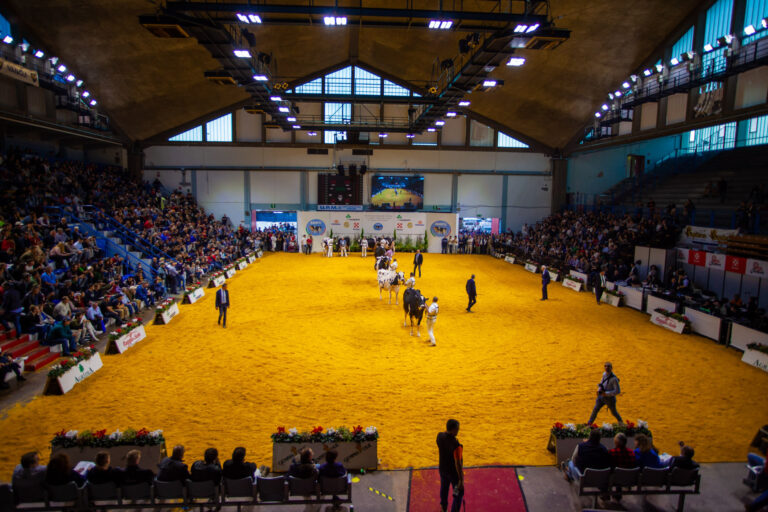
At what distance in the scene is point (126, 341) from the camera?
39.5 ft

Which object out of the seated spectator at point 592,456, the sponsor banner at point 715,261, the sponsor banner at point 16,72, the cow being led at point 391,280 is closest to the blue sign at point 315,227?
the cow being led at point 391,280

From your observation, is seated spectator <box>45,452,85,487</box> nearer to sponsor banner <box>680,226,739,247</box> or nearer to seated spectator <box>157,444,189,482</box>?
seated spectator <box>157,444,189,482</box>

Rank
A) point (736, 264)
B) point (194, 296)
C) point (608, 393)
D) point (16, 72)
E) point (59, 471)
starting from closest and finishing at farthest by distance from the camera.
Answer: point (59, 471)
point (608, 393)
point (736, 264)
point (16, 72)
point (194, 296)

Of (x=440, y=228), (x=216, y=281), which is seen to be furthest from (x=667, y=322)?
(x=440, y=228)

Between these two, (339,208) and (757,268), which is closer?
(757,268)

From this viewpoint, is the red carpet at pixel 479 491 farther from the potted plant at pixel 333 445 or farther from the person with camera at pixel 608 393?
the person with camera at pixel 608 393

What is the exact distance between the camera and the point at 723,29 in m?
19.8

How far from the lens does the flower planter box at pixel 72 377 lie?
9.16 m

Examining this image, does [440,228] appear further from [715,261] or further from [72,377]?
[72,377]

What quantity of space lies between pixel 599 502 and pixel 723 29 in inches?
890

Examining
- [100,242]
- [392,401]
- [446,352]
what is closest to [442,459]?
[392,401]

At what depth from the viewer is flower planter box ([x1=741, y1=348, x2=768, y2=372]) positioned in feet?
37.3

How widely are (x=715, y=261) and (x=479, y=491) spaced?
1589 centimetres

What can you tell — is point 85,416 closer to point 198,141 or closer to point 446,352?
point 446,352
